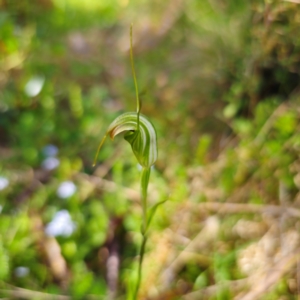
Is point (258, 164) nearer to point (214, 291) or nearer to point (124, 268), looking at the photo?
point (214, 291)

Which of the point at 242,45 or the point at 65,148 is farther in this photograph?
the point at 65,148

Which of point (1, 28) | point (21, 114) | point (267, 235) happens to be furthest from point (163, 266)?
point (1, 28)

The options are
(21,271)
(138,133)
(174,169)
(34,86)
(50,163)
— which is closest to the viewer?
(138,133)

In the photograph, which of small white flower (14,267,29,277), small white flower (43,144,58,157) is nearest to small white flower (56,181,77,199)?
small white flower (43,144,58,157)

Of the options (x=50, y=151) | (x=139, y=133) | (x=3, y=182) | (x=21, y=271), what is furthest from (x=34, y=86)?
(x=139, y=133)

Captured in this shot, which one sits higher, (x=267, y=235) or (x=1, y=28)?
(x=1, y=28)

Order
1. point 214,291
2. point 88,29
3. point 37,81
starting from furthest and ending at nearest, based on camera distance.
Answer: point 88,29
point 37,81
point 214,291

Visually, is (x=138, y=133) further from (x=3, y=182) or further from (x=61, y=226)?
(x=3, y=182)
